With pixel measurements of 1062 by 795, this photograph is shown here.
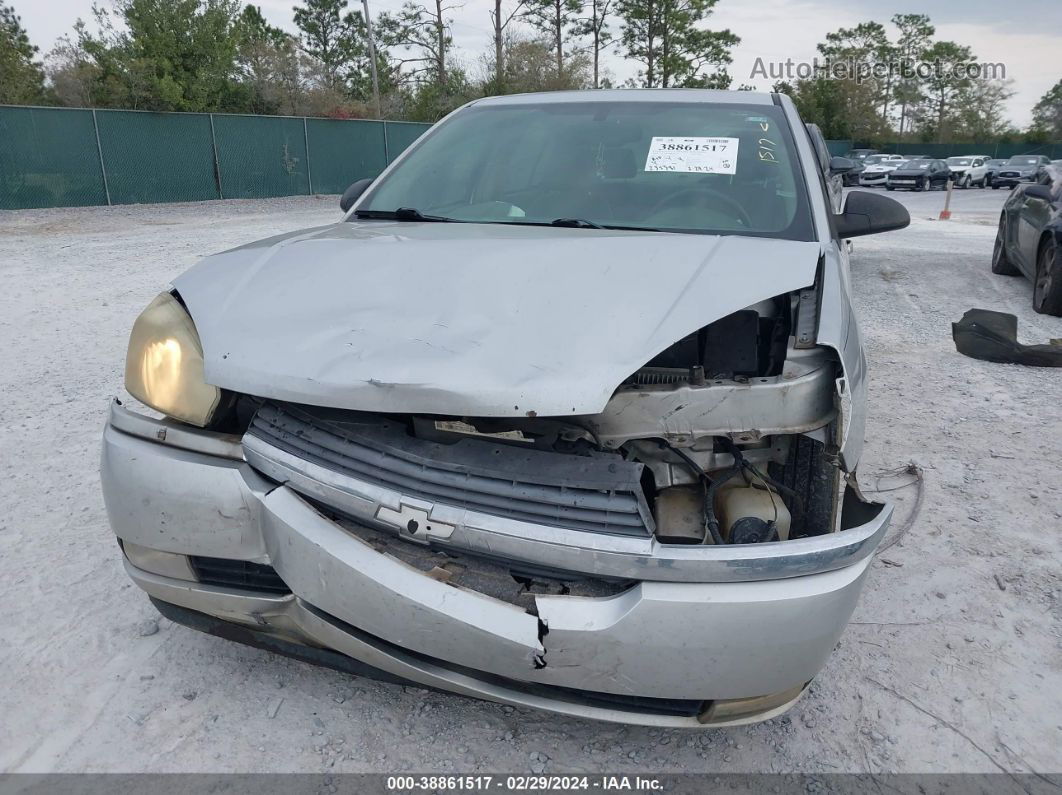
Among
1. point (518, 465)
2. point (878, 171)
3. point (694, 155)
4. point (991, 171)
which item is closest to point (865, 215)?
point (694, 155)

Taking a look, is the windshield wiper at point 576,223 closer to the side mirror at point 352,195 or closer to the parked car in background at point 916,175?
the side mirror at point 352,195

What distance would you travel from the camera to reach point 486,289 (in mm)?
1889

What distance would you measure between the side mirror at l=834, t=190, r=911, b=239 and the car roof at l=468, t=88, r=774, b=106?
548 mm

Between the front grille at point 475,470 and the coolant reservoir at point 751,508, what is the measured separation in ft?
1.25

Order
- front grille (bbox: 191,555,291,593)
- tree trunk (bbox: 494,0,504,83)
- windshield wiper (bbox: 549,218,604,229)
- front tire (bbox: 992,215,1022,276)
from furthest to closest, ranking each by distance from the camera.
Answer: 1. tree trunk (bbox: 494,0,504,83)
2. front tire (bbox: 992,215,1022,276)
3. windshield wiper (bbox: 549,218,604,229)
4. front grille (bbox: 191,555,291,593)

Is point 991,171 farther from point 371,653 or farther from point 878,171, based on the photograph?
point 371,653

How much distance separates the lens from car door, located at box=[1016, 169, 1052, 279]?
6977mm

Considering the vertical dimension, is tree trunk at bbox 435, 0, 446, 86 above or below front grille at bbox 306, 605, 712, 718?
above

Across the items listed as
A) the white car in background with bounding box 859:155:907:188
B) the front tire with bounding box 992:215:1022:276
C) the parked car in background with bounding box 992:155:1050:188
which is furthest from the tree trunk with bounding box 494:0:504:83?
the front tire with bounding box 992:215:1022:276

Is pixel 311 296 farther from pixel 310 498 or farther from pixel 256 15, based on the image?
pixel 256 15

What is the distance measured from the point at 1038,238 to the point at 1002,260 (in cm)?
169

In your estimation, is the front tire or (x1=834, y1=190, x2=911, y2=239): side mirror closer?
(x1=834, y1=190, x2=911, y2=239): side mirror

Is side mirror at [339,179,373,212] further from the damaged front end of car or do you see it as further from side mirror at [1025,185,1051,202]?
side mirror at [1025,185,1051,202]

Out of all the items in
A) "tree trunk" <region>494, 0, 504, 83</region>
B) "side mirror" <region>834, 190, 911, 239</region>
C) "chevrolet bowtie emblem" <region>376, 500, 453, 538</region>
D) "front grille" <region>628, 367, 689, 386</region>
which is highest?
"tree trunk" <region>494, 0, 504, 83</region>
